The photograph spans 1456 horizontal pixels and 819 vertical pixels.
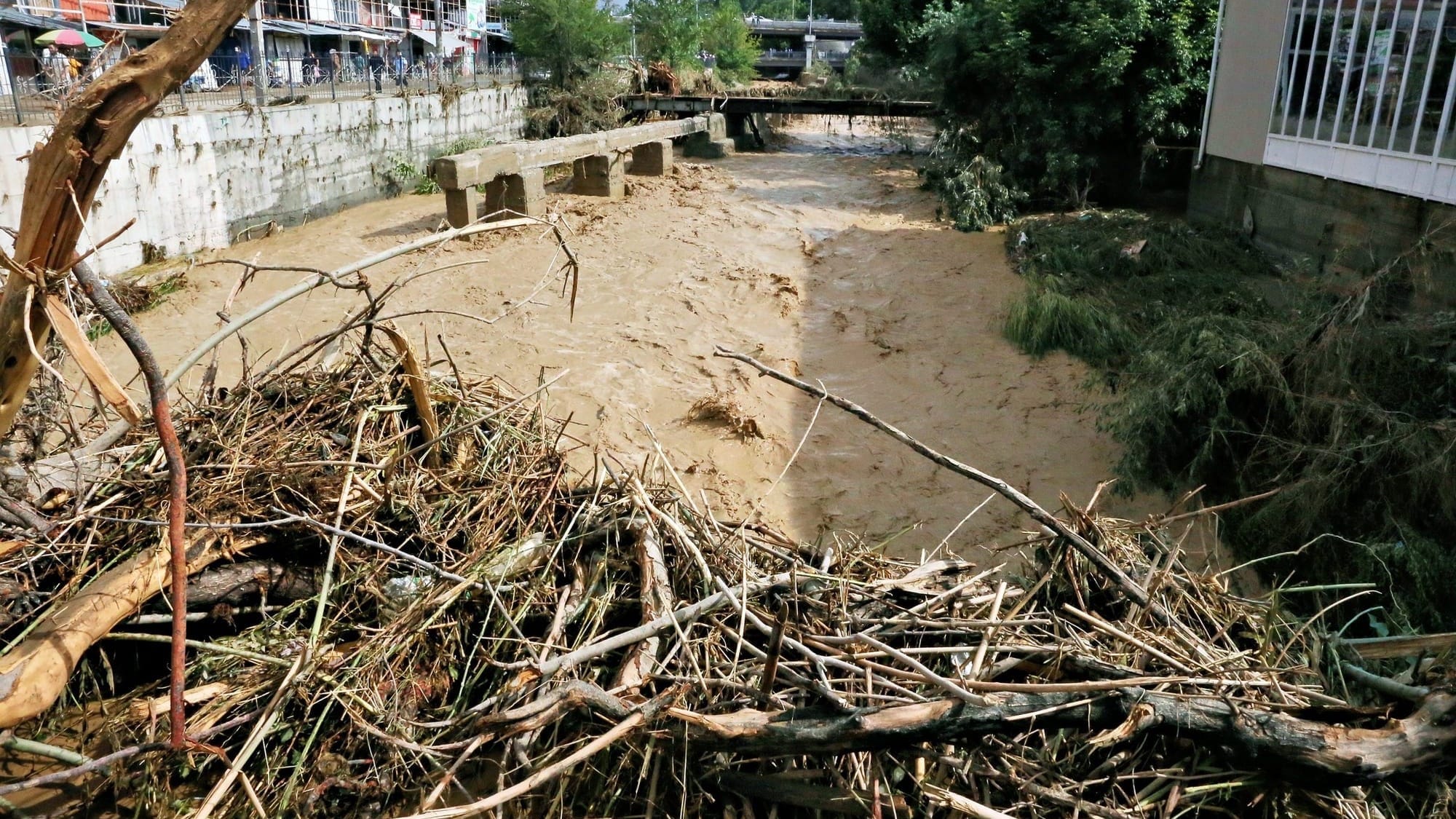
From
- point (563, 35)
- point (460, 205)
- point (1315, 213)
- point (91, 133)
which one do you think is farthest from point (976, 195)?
point (91, 133)

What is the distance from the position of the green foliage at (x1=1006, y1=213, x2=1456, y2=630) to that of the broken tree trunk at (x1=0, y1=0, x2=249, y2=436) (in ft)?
13.7

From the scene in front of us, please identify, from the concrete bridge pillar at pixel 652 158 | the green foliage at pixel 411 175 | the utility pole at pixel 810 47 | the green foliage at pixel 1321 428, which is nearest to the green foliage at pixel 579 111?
the green foliage at pixel 411 175

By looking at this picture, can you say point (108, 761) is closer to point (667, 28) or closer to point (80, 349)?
point (80, 349)

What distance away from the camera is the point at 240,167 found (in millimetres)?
13836

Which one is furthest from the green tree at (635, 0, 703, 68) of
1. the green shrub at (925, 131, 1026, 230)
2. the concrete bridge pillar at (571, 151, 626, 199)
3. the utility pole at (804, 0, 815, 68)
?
the utility pole at (804, 0, 815, 68)

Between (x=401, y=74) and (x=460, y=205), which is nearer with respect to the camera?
(x=460, y=205)

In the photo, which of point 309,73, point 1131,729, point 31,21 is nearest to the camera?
point 1131,729

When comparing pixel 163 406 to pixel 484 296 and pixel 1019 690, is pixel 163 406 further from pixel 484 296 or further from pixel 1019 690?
pixel 484 296

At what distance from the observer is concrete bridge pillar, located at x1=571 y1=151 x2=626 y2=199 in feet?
51.2

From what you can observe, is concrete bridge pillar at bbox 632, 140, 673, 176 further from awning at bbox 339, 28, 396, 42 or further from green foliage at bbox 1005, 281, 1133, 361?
awning at bbox 339, 28, 396, 42

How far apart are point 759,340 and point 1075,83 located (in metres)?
7.45

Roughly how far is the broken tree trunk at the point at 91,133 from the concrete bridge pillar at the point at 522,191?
12.0 m

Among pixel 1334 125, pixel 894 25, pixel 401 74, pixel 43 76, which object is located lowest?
pixel 1334 125

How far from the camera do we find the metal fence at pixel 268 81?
10570 millimetres
